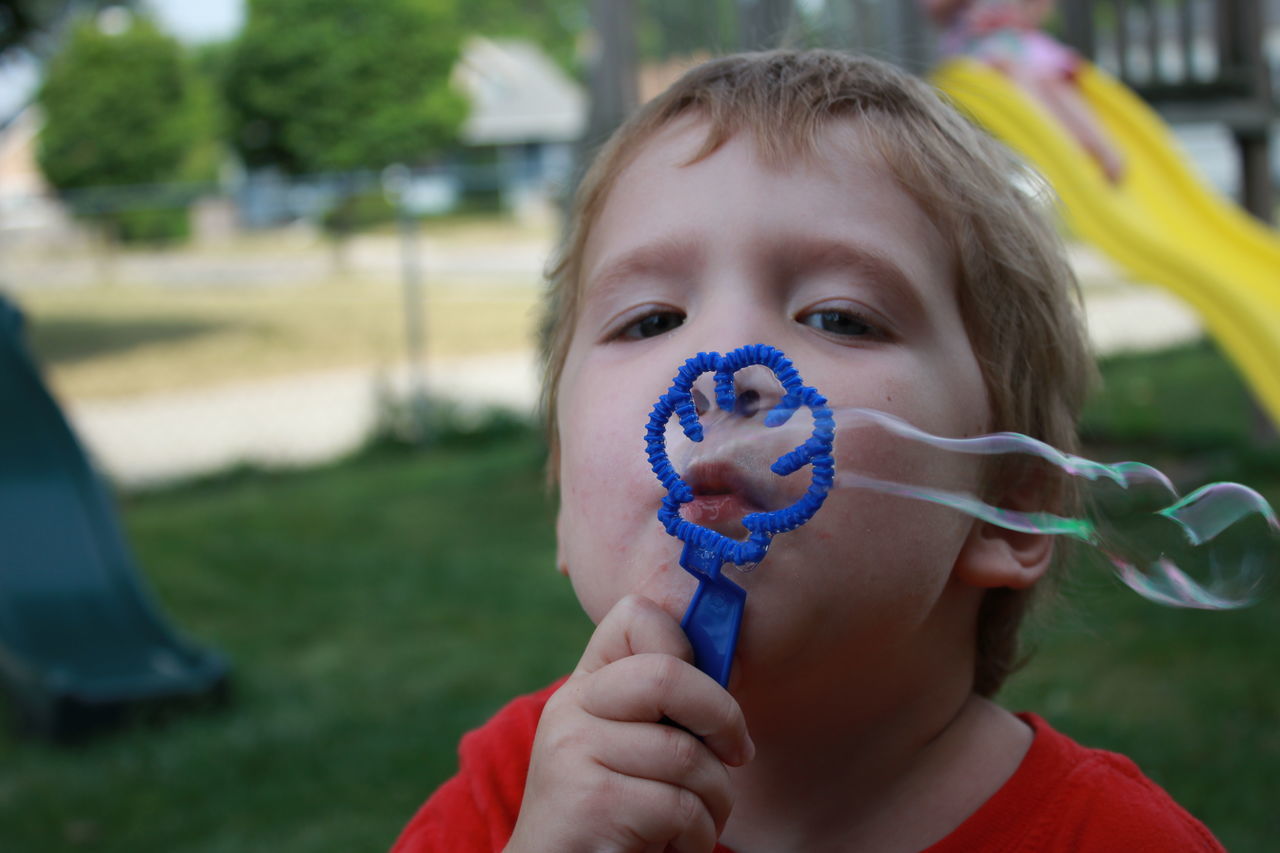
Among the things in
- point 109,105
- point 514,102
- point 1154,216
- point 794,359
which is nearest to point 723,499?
point 794,359

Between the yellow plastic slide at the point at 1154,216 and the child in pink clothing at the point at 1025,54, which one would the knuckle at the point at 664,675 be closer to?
the yellow plastic slide at the point at 1154,216

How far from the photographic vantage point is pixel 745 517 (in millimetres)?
1005

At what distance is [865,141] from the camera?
123 cm

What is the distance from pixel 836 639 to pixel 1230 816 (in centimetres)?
228

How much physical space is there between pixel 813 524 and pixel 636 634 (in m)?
0.17

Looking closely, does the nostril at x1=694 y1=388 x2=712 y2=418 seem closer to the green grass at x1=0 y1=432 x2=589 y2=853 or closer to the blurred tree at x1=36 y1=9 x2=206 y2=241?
the green grass at x1=0 y1=432 x2=589 y2=853

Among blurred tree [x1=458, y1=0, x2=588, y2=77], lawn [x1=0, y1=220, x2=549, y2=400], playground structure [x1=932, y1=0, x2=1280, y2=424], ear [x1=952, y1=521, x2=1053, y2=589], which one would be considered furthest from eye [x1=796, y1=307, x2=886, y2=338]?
blurred tree [x1=458, y1=0, x2=588, y2=77]

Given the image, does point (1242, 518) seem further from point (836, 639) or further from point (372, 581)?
point (372, 581)

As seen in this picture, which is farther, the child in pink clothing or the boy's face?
the child in pink clothing

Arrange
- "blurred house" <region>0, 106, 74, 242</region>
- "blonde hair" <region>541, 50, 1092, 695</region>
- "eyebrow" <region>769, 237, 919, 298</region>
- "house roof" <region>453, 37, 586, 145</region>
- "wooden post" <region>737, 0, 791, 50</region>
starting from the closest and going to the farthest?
"eyebrow" <region>769, 237, 919, 298</region>, "blonde hair" <region>541, 50, 1092, 695</region>, "wooden post" <region>737, 0, 791, 50</region>, "blurred house" <region>0, 106, 74, 242</region>, "house roof" <region>453, 37, 586, 145</region>

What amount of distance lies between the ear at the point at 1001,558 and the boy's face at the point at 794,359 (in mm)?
33

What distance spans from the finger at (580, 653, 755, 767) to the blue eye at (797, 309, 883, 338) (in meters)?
0.34

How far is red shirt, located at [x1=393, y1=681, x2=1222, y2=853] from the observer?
4.07 ft

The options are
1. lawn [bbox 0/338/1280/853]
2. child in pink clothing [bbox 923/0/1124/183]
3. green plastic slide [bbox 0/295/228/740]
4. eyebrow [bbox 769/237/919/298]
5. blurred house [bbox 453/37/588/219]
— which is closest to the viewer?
eyebrow [bbox 769/237/919/298]
